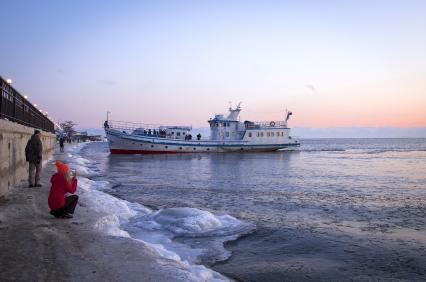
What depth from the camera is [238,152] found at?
62.8m

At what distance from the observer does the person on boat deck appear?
8.02m

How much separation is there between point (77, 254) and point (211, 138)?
186ft

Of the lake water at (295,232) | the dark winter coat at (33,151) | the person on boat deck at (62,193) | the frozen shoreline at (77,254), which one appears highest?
the dark winter coat at (33,151)

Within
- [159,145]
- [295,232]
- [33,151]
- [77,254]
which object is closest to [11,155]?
[33,151]

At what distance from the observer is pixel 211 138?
62.6 meters

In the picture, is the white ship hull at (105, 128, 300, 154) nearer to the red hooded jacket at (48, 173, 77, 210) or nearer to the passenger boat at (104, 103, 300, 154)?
the passenger boat at (104, 103, 300, 154)

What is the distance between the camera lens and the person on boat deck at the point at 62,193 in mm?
8019

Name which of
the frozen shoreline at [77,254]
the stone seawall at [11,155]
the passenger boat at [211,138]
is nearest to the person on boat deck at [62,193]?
the frozen shoreline at [77,254]

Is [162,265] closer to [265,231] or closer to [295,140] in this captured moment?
[265,231]

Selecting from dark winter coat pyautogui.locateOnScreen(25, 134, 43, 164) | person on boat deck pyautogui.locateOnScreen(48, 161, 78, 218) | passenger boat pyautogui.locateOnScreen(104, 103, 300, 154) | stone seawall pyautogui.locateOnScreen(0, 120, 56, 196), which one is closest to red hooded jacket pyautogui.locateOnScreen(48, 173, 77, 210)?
person on boat deck pyautogui.locateOnScreen(48, 161, 78, 218)

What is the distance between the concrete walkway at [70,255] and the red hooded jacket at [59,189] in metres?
0.34

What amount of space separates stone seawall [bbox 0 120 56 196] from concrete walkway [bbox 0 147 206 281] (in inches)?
88.8

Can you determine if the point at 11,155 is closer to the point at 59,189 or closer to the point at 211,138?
the point at 59,189

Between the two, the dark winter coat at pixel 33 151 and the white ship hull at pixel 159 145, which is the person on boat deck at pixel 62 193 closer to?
the dark winter coat at pixel 33 151
